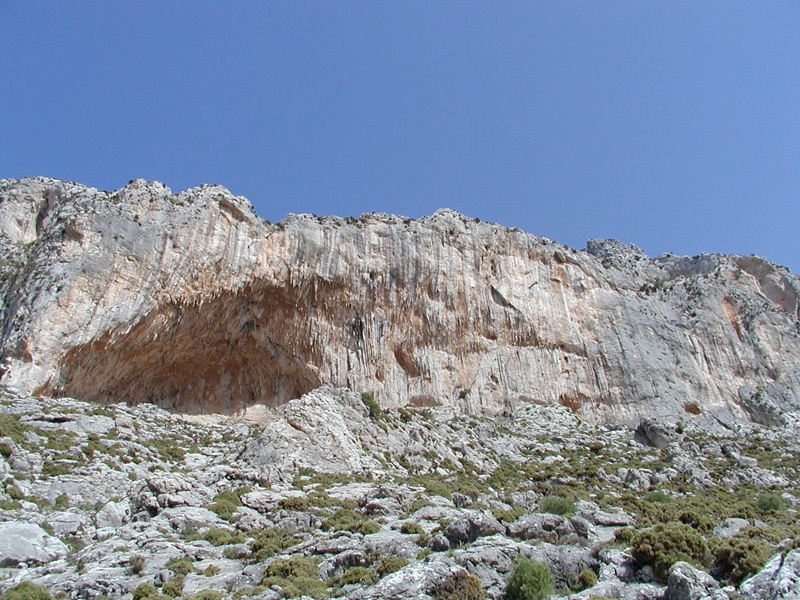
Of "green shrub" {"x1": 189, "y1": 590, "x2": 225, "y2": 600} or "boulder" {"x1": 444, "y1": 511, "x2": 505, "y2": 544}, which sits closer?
"green shrub" {"x1": 189, "y1": 590, "x2": 225, "y2": 600}

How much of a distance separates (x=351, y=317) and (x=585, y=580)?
35.7m

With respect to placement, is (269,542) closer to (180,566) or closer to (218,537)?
(218,537)

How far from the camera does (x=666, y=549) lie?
1539cm

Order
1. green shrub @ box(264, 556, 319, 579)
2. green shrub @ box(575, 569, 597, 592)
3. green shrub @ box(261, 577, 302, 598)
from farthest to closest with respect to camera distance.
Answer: green shrub @ box(264, 556, 319, 579)
green shrub @ box(575, 569, 597, 592)
green shrub @ box(261, 577, 302, 598)

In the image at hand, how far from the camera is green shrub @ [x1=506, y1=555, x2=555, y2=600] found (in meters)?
14.2

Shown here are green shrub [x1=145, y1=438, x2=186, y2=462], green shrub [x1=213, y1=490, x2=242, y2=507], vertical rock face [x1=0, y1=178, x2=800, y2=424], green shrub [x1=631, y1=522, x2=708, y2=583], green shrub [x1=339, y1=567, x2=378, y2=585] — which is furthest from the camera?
vertical rock face [x1=0, y1=178, x2=800, y2=424]

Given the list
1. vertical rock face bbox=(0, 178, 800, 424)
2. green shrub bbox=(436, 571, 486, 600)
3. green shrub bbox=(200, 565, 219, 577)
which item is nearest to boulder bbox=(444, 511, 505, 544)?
green shrub bbox=(436, 571, 486, 600)

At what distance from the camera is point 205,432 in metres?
39.1

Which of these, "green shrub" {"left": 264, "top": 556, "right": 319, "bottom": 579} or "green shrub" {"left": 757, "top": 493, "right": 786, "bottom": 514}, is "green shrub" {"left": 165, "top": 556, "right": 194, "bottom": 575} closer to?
"green shrub" {"left": 264, "top": 556, "right": 319, "bottom": 579}

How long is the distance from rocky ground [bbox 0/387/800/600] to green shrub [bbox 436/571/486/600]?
0.06 m

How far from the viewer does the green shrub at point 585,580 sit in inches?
588

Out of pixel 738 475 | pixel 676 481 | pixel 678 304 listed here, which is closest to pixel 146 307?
pixel 676 481

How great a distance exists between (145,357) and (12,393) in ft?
34.3

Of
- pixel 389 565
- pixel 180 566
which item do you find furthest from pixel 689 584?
pixel 180 566
